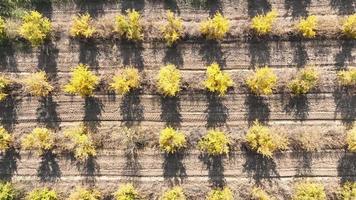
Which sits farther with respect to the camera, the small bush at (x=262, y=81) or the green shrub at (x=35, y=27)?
the green shrub at (x=35, y=27)

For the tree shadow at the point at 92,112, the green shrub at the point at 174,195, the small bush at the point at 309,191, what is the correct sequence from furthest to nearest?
the tree shadow at the point at 92,112, the green shrub at the point at 174,195, the small bush at the point at 309,191

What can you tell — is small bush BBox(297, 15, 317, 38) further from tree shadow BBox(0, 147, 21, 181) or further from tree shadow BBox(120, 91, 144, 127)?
tree shadow BBox(0, 147, 21, 181)

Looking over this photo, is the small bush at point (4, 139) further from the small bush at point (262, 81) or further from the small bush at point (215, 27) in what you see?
the small bush at point (262, 81)

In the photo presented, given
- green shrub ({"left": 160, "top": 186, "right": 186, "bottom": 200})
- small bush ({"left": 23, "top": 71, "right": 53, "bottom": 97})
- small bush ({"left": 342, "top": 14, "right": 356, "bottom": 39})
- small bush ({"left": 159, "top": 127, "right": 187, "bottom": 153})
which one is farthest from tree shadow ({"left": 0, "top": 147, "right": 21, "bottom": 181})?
small bush ({"left": 342, "top": 14, "right": 356, "bottom": 39})

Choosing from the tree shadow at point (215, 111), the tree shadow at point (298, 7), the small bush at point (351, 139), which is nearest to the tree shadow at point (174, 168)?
the tree shadow at point (215, 111)

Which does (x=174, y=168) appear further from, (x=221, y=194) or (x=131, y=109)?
(x=131, y=109)

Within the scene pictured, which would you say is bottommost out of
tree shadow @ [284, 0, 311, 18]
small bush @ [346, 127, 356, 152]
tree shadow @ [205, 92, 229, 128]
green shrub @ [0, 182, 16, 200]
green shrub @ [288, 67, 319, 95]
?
green shrub @ [0, 182, 16, 200]
